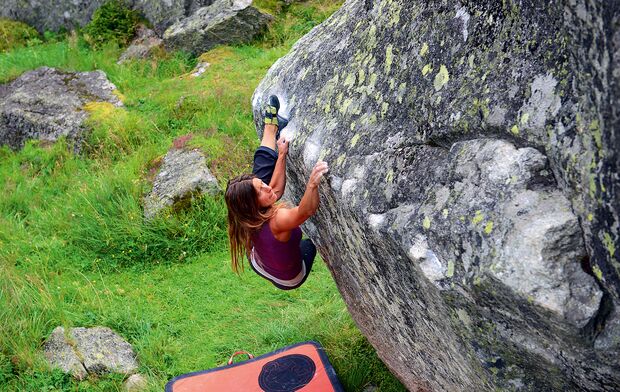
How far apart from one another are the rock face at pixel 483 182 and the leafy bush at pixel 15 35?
12.0m

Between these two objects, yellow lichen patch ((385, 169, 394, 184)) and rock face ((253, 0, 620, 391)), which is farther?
yellow lichen patch ((385, 169, 394, 184))

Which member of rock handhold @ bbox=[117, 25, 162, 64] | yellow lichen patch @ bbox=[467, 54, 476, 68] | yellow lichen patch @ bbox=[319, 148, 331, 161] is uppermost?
yellow lichen patch @ bbox=[467, 54, 476, 68]

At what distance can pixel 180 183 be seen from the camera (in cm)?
838

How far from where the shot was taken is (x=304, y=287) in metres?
7.22

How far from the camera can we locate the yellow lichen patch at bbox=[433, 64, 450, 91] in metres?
3.19

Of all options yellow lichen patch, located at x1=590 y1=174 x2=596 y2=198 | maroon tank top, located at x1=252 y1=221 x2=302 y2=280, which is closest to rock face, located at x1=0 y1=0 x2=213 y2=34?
maroon tank top, located at x1=252 y1=221 x2=302 y2=280

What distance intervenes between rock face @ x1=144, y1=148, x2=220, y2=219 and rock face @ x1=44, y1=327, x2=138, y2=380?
1883mm

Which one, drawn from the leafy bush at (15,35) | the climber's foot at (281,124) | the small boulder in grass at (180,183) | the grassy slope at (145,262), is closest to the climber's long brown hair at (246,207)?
the climber's foot at (281,124)

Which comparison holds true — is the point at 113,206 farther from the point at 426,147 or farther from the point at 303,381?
the point at 426,147

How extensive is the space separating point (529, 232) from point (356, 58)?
1909 millimetres

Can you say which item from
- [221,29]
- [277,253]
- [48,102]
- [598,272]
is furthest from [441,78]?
[221,29]

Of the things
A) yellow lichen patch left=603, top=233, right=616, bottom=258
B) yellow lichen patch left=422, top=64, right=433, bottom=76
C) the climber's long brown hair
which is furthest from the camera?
the climber's long brown hair

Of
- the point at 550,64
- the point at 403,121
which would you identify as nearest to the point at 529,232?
the point at 550,64

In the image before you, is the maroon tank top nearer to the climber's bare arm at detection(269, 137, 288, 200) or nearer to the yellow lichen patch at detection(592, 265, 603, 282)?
the climber's bare arm at detection(269, 137, 288, 200)
